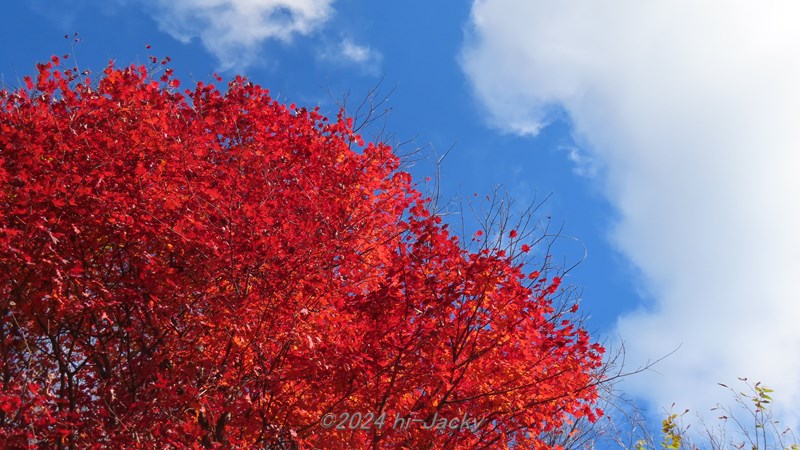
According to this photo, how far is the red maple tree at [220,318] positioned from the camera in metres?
10.2

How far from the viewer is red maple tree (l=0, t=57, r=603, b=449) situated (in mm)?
10164

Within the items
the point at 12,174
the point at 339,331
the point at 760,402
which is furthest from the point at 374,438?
the point at 760,402

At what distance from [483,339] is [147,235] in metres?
5.59

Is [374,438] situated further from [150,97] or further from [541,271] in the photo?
[150,97]

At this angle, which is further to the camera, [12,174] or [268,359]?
[12,174]

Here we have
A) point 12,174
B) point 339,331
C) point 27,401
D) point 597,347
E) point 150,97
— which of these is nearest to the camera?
point 27,401

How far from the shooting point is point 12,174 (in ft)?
37.0

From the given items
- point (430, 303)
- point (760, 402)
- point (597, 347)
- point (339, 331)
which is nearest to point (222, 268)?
point (339, 331)

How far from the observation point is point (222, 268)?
10.4 metres

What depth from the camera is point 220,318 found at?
33.7 feet

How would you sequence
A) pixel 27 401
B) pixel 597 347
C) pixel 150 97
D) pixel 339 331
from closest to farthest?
pixel 27 401 → pixel 339 331 → pixel 597 347 → pixel 150 97

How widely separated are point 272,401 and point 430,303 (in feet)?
9.54

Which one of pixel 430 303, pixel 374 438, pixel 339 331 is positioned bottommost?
pixel 374 438

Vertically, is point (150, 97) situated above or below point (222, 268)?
above
